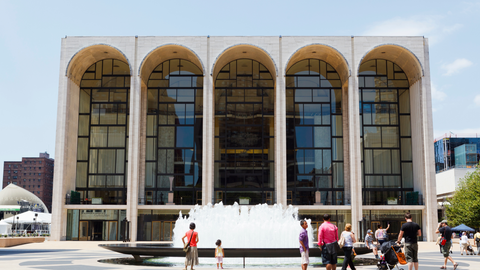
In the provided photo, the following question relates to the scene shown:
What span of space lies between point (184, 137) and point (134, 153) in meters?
5.47

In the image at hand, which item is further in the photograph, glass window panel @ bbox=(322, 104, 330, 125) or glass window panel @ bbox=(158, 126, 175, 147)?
glass window panel @ bbox=(322, 104, 330, 125)

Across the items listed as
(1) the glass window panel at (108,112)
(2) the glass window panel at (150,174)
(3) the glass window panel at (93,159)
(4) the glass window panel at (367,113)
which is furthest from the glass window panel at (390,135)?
(3) the glass window panel at (93,159)

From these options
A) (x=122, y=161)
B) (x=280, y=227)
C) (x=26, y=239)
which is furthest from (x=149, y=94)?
(x=280, y=227)

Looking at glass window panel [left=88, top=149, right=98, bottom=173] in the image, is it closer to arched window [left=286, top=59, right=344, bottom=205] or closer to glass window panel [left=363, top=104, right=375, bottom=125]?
arched window [left=286, top=59, right=344, bottom=205]

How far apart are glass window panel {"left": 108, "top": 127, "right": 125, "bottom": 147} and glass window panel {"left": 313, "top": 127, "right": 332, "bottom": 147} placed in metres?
17.6

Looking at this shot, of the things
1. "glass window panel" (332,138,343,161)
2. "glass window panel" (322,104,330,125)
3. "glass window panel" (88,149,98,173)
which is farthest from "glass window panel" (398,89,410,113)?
"glass window panel" (88,149,98,173)

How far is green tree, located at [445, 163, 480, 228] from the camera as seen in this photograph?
143 ft

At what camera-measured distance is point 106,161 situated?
42656mm

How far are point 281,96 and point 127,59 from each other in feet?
44.9

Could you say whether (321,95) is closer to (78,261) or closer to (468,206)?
(468,206)

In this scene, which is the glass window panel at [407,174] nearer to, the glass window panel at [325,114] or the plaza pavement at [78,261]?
the glass window panel at [325,114]

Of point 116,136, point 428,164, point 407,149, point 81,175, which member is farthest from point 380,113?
point 81,175

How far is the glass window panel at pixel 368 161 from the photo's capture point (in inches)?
1688

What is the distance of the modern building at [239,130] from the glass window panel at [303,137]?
91 mm
